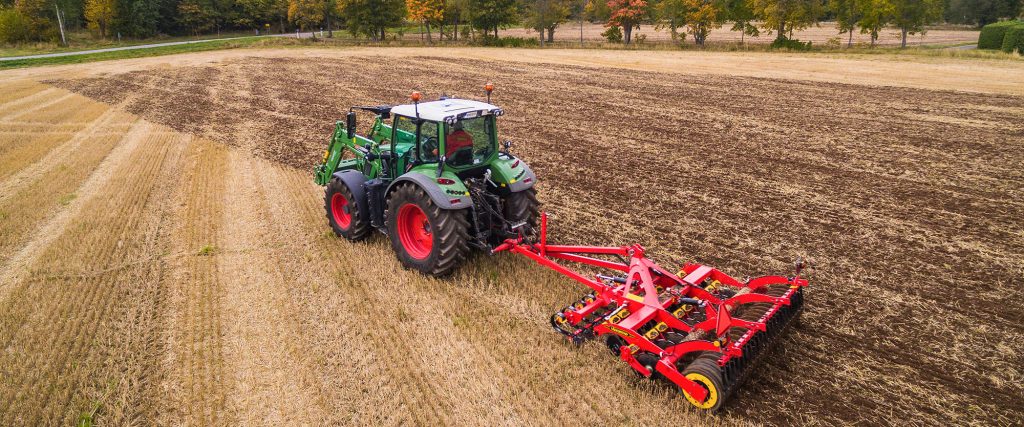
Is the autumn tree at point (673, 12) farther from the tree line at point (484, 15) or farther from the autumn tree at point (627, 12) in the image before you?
the autumn tree at point (627, 12)

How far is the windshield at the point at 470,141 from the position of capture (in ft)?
24.2

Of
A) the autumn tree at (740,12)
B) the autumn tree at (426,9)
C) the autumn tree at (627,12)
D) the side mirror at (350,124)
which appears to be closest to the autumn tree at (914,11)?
the autumn tree at (740,12)

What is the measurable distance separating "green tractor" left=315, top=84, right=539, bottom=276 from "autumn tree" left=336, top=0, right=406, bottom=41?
5235cm

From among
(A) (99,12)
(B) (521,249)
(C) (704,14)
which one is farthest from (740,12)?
(A) (99,12)

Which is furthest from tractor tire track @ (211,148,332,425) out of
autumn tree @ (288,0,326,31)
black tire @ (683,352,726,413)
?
autumn tree @ (288,0,326,31)

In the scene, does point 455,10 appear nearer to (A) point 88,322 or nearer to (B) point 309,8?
(B) point 309,8

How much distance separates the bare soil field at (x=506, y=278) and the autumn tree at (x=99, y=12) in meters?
52.6

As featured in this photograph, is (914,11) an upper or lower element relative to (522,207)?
upper

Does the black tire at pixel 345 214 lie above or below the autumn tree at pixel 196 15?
below

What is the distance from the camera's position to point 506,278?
7672 millimetres

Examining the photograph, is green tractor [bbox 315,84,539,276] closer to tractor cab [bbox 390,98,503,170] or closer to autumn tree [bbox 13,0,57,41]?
tractor cab [bbox 390,98,503,170]

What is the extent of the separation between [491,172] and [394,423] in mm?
3626

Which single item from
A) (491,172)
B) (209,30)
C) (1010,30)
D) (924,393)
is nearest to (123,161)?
(491,172)

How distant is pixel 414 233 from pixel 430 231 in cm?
39
